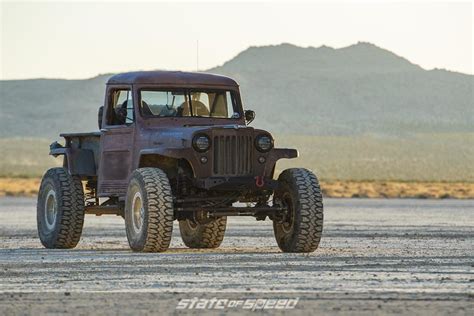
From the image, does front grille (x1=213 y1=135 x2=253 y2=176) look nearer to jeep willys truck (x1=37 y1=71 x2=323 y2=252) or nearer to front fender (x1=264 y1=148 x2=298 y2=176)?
jeep willys truck (x1=37 y1=71 x2=323 y2=252)

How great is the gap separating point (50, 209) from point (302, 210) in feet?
17.0

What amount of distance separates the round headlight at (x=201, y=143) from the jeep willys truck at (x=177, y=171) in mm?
14

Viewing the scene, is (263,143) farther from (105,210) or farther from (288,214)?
(105,210)

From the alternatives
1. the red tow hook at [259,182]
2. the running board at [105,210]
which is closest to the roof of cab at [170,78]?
the running board at [105,210]

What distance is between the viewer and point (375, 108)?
199 m

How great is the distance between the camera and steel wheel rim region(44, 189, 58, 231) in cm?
2469

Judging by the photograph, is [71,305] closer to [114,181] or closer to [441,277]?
[441,277]

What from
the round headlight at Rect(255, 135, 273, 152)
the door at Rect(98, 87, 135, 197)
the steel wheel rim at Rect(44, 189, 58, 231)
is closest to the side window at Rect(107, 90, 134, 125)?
the door at Rect(98, 87, 135, 197)

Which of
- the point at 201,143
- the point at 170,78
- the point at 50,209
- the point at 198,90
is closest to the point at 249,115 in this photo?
the point at 198,90

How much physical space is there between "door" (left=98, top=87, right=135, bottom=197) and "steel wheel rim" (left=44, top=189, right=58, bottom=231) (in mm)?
1358

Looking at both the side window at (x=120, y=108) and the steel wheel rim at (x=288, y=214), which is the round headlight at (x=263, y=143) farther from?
the side window at (x=120, y=108)

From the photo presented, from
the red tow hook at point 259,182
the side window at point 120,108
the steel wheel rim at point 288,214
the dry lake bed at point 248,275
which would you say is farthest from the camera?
the side window at point 120,108

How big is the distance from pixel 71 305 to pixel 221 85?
1017 centimetres

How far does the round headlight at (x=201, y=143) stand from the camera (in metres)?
21.4
